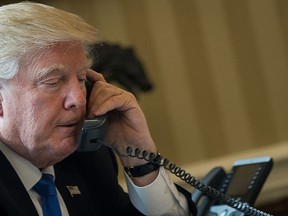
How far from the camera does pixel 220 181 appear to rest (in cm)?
195

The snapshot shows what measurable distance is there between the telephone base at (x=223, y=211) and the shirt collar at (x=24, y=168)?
0.48 meters

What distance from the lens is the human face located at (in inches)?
59.3

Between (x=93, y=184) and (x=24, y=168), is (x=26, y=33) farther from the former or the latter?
(x=93, y=184)

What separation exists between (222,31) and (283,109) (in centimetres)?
47

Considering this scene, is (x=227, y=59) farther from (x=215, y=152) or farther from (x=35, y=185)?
(x=35, y=185)

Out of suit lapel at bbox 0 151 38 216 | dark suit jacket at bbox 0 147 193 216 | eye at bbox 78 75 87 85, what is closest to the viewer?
suit lapel at bbox 0 151 38 216

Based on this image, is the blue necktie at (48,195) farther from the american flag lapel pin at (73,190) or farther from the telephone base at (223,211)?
the telephone base at (223,211)

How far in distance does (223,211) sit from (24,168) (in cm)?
Answer: 52

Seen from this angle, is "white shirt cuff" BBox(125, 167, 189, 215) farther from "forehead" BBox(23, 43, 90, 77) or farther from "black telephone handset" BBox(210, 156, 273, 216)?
→ "forehead" BBox(23, 43, 90, 77)

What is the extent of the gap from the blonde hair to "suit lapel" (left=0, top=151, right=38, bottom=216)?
201mm

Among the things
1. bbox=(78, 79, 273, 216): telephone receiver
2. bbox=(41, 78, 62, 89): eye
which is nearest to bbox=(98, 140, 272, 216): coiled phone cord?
bbox=(78, 79, 273, 216): telephone receiver

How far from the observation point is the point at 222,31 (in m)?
3.25

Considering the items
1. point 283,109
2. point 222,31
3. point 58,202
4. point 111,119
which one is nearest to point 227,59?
point 222,31

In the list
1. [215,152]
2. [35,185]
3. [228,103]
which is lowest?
[215,152]
